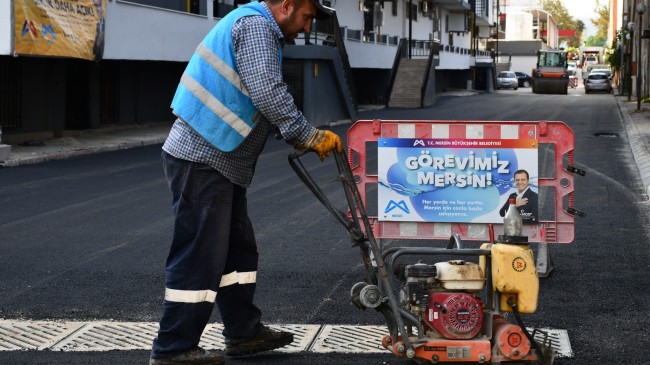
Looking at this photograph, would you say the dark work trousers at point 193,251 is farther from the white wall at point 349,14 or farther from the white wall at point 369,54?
the white wall at point 349,14

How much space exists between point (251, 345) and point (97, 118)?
23141 millimetres

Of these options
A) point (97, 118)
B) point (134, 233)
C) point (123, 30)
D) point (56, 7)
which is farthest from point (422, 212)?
point (97, 118)

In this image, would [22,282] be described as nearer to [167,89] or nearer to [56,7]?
[56,7]

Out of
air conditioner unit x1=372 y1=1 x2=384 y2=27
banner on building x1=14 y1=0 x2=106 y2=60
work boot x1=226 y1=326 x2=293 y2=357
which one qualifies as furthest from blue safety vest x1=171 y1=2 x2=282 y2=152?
air conditioner unit x1=372 y1=1 x2=384 y2=27

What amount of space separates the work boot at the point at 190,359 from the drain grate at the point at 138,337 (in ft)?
2.08

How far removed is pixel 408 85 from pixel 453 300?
4630 cm

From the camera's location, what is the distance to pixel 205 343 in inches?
252

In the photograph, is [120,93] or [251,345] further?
[120,93]

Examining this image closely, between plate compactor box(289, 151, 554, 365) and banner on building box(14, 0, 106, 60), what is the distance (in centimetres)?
1607

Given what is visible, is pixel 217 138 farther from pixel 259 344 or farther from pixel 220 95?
pixel 259 344

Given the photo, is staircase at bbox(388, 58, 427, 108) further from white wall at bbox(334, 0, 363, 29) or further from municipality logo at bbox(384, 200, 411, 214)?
municipality logo at bbox(384, 200, 411, 214)

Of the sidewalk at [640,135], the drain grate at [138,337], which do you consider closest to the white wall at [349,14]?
the sidewalk at [640,135]

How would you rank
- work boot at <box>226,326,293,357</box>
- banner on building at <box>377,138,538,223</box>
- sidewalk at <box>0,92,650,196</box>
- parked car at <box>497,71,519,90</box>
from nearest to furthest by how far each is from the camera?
work boot at <box>226,326,293,357</box> < banner on building at <box>377,138,538,223</box> < sidewalk at <box>0,92,650,196</box> < parked car at <box>497,71,519,90</box>

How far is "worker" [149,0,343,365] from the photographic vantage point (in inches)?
211
